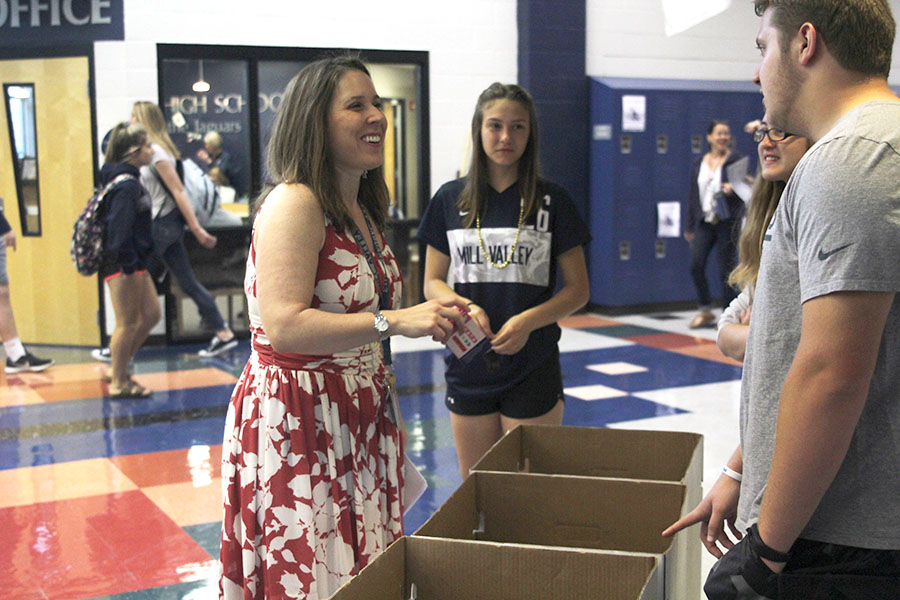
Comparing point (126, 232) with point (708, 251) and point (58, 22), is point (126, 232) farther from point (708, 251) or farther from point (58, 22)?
point (708, 251)

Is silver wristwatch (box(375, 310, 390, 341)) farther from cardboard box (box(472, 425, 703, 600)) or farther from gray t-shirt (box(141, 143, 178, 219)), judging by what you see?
gray t-shirt (box(141, 143, 178, 219))

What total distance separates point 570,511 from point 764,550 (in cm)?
65

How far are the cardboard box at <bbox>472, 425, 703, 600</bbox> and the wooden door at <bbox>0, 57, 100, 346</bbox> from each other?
19.1 feet

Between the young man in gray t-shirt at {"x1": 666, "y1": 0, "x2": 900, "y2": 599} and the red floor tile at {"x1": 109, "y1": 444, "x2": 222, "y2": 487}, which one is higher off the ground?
the young man in gray t-shirt at {"x1": 666, "y1": 0, "x2": 900, "y2": 599}

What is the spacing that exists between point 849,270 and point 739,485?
503 mm

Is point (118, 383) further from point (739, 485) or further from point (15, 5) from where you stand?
point (739, 485)

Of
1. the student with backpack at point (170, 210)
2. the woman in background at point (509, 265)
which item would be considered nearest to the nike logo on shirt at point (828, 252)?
the woman in background at point (509, 265)

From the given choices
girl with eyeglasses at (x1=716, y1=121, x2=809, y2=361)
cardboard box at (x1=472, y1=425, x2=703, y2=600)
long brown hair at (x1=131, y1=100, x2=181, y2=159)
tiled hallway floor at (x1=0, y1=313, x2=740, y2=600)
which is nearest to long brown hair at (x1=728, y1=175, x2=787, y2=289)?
girl with eyeglasses at (x1=716, y1=121, x2=809, y2=361)

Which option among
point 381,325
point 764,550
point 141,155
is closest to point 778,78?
point 764,550

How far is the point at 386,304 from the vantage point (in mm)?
1994

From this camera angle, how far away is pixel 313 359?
6.21 feet

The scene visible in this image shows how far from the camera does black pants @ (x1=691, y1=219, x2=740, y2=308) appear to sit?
7809 millimetres

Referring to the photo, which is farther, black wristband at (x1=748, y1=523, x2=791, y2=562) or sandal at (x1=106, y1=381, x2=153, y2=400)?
sandal at (x1=106, y1=381, x2=153, y2=400)

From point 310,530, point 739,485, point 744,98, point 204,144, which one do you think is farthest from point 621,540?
point 744,98
